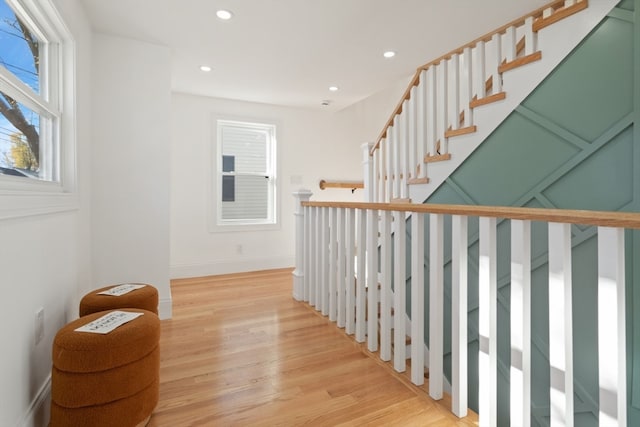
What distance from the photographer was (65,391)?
1213mm

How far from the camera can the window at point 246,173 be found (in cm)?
446

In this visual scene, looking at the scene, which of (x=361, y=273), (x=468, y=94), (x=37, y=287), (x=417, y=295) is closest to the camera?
(x=37, y=287)

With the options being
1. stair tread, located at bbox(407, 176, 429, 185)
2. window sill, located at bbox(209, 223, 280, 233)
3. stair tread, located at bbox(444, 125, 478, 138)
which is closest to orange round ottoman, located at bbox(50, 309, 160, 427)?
stair tread, located at bbox(407, 176, 429, 185)

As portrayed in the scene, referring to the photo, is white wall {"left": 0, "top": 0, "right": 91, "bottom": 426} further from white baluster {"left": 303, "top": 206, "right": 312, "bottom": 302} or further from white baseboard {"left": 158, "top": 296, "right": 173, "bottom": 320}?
white baluster {"left": 303, "top": 206, "right": 312, "bottom": 302}

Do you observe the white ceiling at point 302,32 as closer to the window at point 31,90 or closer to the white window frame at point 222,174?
the window at point 31,90

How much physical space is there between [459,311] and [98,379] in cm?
155

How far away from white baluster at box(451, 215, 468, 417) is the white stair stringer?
49.9 inches

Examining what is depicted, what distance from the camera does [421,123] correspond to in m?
A: 2.75

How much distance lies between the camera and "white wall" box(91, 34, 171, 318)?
249 cm

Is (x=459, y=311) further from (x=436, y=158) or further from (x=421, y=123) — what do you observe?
(x=421, y=123)

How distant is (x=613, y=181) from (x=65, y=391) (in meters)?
2.86

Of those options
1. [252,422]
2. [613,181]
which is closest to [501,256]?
[613,181]

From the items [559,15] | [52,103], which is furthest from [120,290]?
[559,15]

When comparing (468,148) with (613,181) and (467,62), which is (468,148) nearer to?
(467,62)
